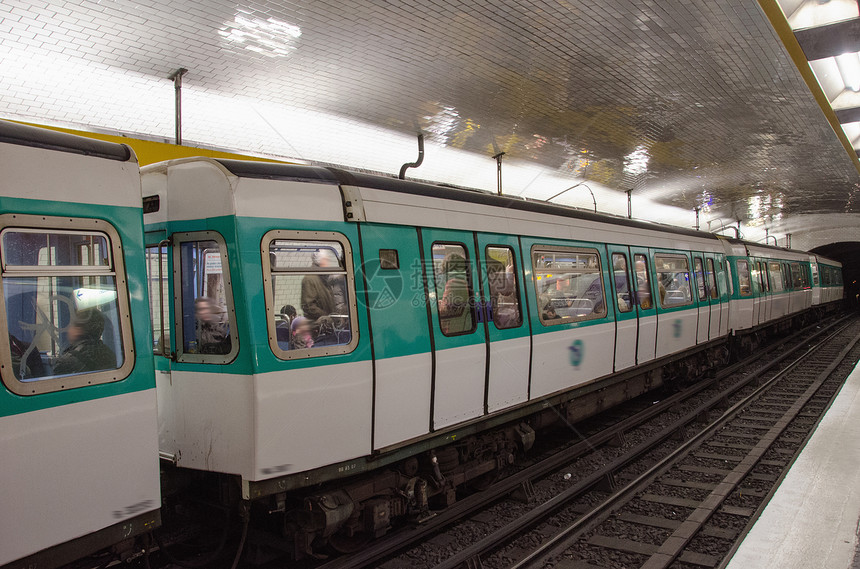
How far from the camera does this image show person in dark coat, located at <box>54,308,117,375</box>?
3342 millimetres

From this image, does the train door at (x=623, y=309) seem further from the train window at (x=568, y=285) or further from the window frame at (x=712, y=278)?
the window frame at (x=712, y=278)

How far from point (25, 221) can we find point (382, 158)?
27.5 feet

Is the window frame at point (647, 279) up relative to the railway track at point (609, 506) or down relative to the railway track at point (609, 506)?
up

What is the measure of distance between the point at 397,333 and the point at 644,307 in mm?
5720

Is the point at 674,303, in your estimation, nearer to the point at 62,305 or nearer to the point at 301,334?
the point at 301,334

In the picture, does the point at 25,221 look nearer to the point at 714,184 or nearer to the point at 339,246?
the point at 339,246

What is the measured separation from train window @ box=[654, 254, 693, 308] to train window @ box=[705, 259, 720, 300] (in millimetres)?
1395

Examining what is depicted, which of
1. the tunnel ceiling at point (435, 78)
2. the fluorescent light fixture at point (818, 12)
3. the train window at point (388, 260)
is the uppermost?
the fluorescent light fixture at point (818, 12)

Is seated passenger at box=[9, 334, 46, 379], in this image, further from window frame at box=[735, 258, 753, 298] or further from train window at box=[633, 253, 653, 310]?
window frame at box=[735, 258, 753, 298]

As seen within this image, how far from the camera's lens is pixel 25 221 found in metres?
3.12

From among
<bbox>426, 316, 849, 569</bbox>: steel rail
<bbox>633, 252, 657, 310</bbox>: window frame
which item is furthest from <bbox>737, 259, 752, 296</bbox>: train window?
<bbox>633, 252, 657, 310</bbox>: window frame

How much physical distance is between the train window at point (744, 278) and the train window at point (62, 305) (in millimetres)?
14585

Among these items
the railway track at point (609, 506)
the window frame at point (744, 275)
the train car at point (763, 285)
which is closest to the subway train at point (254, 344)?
the railway track at point (609, 506)

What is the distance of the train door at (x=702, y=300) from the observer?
1153cm
